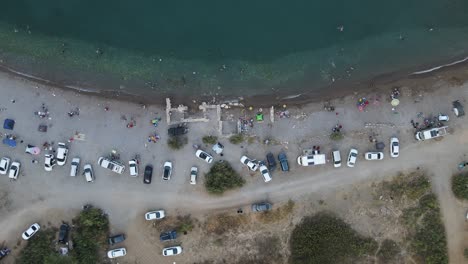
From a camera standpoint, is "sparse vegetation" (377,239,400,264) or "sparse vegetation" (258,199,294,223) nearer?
"sparse vegetation" (377,239,400,264)

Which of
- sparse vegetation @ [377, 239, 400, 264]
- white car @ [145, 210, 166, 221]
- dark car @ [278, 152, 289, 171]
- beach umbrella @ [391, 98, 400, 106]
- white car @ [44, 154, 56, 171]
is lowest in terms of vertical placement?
sparse vegetation @ [377, 239, 400, 264]

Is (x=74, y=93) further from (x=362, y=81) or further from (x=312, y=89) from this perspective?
(x=362, y=81)

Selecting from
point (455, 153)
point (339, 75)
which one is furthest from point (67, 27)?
point (455, 153)

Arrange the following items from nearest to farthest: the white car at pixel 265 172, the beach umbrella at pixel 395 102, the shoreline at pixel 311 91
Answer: the white car at pixel 265 172, the beach umbrella at pixel 395 102, the shoreline at pixel 311 91

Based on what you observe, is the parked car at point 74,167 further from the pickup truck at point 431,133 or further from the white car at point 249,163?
the pickup truck at point 431,133

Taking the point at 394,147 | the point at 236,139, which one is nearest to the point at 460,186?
the point at 394,147

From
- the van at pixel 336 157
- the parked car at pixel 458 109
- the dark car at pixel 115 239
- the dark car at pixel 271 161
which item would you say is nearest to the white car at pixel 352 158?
the van at pixel 336 157

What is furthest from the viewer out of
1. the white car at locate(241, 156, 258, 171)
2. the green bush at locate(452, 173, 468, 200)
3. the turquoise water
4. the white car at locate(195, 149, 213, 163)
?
the turquoise water

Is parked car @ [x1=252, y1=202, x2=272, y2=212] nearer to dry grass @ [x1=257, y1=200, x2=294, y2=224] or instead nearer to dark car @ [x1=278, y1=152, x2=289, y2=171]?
dry grass @ [x1=257, y1=200, x2=294, y2=224]

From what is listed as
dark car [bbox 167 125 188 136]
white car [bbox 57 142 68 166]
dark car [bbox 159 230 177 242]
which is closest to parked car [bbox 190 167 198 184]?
dark car [bbox 167 125 188 136]
